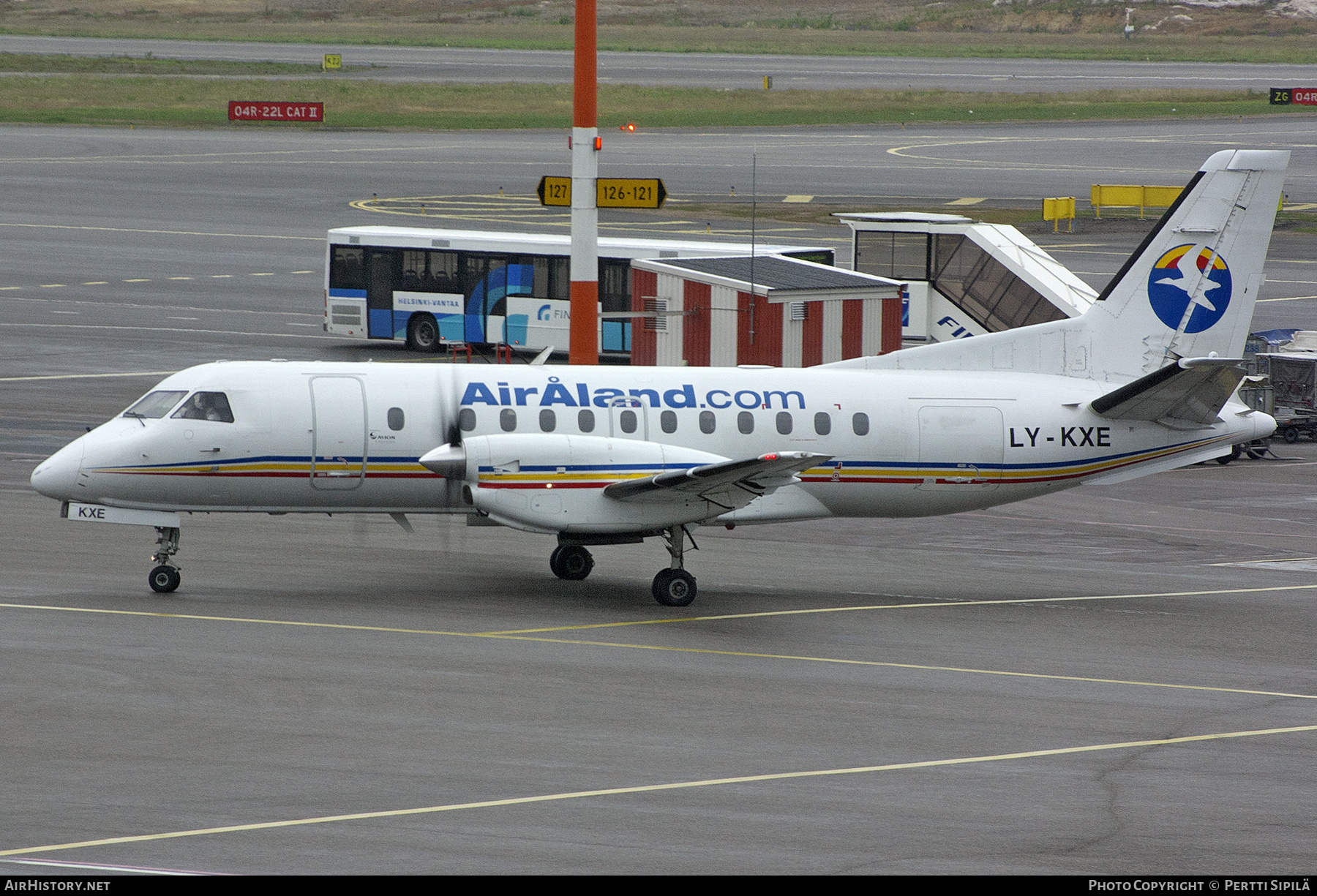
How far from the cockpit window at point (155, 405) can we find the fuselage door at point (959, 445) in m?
10.9

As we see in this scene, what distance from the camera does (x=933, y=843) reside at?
13.1 metres

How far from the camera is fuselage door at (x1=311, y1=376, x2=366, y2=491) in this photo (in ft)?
72.6

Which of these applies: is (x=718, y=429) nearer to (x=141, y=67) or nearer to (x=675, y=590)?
(x=675, y=590)

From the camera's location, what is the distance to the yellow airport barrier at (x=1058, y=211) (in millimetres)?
67812

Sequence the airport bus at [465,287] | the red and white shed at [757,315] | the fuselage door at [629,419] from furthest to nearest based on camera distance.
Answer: the airport bus at [465,287] < the red and white shed at [757,315] < the fuselage door at [629,419]

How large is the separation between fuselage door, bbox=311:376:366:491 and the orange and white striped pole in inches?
357

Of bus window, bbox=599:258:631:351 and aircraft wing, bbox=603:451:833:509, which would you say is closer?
aircraft wing, bbox=603:451:833:509

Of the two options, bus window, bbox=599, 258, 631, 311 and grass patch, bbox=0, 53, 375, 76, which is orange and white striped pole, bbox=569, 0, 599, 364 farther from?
grass patch, bbox=0, 53, 375, 76

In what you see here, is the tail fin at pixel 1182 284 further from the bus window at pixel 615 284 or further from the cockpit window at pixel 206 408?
the bus window at pixel 615 284

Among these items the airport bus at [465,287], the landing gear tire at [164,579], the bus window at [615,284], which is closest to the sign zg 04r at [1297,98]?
the airport bus at [465,287]

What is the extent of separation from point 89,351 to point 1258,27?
150 m

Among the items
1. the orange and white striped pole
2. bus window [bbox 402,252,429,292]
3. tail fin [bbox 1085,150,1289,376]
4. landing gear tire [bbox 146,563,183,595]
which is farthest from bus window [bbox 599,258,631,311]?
landing gear tire [bbox 146,563,183,595]
